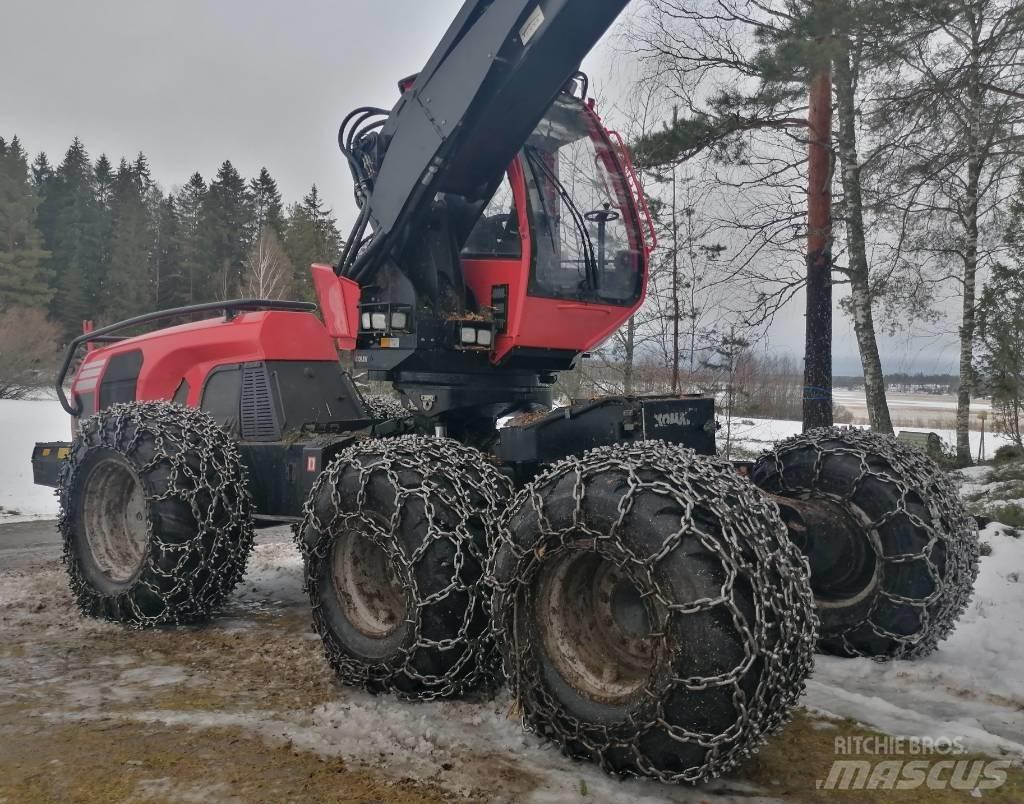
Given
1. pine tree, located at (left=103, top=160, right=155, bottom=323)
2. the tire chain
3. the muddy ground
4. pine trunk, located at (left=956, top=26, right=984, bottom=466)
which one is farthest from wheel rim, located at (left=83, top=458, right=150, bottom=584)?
pine tree, located at (left=103, top=160, right=155, bottom=323)

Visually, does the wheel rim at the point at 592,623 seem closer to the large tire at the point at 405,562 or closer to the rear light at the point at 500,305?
the large tire at the point at 405,562

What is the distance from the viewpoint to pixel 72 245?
151 ft

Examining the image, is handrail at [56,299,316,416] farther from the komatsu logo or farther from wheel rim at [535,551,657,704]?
wheel rim at [535,551,657,704]

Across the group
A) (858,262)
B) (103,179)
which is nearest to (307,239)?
(103,179)

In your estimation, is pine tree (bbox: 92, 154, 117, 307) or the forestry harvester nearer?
the forestry harvester

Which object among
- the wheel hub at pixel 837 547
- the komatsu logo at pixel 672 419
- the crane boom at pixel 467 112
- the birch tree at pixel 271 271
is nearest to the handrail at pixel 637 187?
the crane boom at pixel 467 112

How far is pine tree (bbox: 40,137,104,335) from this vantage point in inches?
1678

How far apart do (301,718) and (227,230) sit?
154ft

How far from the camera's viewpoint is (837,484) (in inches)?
164

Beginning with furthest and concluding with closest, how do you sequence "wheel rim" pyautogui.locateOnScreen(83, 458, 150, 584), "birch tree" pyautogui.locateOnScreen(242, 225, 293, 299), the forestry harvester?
"birch tree" pyautogui.locateOnScreen(242, 225, 293, 299), "wheel rim" pyautogui.locateOnScreen(83, 458, 150, 584), the forestry harvester

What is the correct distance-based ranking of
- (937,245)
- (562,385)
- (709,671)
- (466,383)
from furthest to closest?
(562,385) → (937,245) → (466,383) → (709,671)

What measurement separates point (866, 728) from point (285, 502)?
3.48 meters

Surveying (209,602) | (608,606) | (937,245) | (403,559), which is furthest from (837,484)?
(937,245)

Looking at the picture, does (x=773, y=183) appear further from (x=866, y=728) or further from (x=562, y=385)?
(x=866, y=728)
